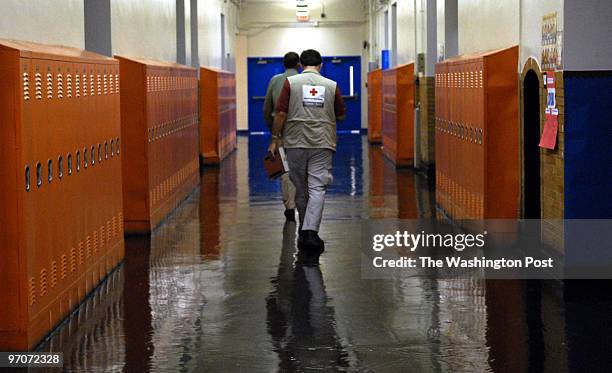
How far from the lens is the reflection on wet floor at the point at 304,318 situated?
541cm

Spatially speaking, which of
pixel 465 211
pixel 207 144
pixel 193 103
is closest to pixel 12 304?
pixel 465 211

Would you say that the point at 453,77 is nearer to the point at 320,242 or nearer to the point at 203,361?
the point at 320,242

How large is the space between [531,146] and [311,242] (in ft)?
6.38

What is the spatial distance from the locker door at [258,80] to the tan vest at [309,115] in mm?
23138

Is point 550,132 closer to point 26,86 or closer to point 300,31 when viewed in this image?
point 26,86

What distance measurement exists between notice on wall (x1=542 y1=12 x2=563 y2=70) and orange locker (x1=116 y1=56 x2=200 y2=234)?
3556 mm

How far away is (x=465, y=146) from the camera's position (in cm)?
1057

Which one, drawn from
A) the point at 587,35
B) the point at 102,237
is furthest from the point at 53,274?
the point at 587,35

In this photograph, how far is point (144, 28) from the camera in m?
12.4

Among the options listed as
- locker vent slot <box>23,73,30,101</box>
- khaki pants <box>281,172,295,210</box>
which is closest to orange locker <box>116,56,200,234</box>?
khaki pants <box>281,172,295,210</box>

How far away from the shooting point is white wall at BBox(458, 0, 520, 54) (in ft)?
32.6

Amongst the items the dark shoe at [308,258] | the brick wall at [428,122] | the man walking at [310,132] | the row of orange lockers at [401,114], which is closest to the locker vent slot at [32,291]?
the dark shoe at [308,258]

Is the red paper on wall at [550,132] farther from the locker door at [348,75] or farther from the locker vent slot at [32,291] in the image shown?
the locker door at [348,75]

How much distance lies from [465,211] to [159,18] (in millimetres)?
5137
